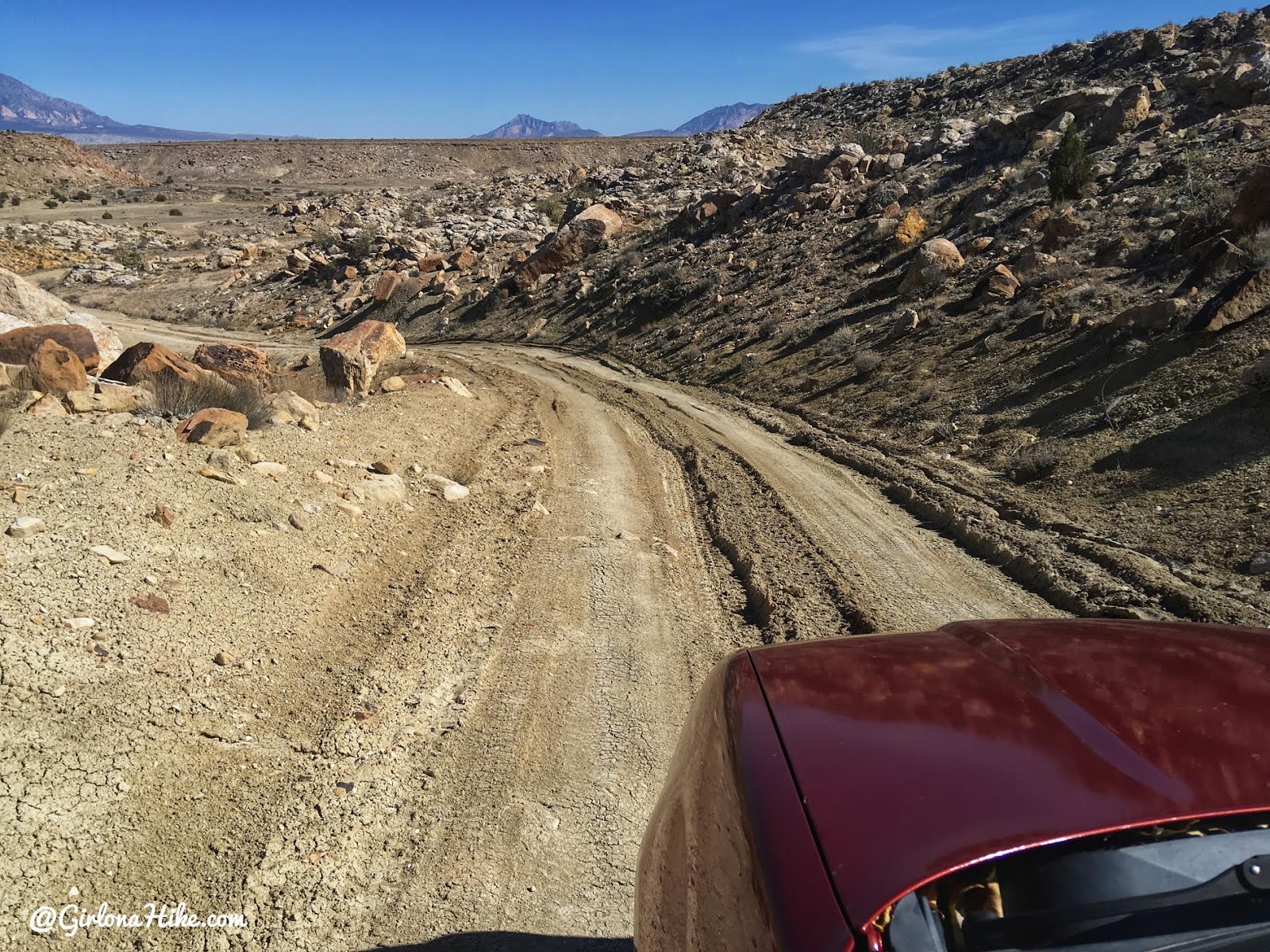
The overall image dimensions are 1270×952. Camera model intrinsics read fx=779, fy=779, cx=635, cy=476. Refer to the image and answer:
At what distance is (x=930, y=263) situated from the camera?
17.2m

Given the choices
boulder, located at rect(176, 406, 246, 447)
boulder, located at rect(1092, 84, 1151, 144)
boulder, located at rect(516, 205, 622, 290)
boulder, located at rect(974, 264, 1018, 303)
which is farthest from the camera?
boulder, located at rect(516, 205, 622, 290)

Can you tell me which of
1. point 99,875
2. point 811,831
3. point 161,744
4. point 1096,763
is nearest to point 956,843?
point 811,831

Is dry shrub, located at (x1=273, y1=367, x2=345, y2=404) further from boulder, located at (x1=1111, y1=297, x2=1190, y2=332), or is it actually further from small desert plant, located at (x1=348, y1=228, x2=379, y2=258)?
small desert plant, located at (x1=348, y1=228, x2=379, y2=258)

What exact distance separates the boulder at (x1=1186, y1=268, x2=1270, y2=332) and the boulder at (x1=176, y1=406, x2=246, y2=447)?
12033 mm

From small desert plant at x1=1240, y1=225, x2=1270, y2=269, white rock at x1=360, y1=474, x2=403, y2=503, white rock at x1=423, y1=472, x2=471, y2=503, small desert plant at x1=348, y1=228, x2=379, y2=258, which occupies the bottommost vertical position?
white rock at x1=423, y1=472, x2=471, y2=503

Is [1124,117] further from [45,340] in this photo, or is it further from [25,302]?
[25,302]

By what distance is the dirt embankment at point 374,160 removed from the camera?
72438 millimetres

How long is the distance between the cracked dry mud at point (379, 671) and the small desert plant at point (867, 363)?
574cm

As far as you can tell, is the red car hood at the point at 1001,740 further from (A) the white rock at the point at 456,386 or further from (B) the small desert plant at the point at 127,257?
(B) the small desert plant at the point at 127,257

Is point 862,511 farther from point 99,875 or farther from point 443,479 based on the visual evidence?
point 99,875

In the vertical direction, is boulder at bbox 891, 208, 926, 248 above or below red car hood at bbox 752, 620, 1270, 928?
above

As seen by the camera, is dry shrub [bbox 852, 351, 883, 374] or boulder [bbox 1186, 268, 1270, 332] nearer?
boulder [bbox 1186, 268, 1270, 332]

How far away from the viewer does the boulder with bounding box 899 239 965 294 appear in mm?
17125

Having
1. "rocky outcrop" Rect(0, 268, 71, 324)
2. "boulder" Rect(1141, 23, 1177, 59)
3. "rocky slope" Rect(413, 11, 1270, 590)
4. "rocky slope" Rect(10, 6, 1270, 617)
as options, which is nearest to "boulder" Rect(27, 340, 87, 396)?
"rocky outcrop" Rect(0, 268, 71, 324)
